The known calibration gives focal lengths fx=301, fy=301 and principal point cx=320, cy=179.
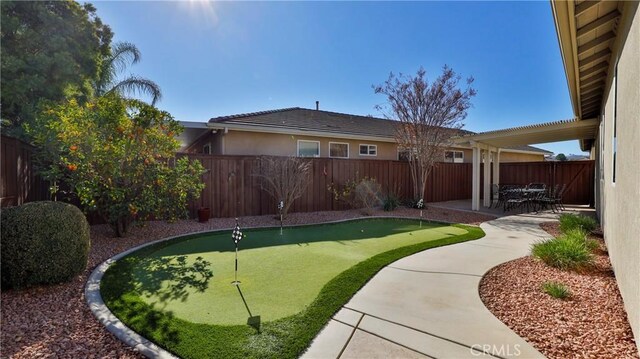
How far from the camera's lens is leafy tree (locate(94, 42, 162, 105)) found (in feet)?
48.2

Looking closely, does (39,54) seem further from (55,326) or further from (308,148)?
(55,326)

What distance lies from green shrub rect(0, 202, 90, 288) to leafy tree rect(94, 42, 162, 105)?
12396 mm

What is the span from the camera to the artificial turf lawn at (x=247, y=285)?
9.78ft

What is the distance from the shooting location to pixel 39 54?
9328 millimetres

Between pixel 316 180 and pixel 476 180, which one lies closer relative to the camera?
pixel 316 180

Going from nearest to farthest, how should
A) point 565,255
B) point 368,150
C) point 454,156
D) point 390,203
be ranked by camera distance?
point 565,255 → point 390,203 → point 368,150 → point 454,156

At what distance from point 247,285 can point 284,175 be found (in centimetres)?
622

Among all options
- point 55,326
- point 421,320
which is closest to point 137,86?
point 55,326

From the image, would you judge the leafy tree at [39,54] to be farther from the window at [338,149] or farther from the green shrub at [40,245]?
the window at [338,149]

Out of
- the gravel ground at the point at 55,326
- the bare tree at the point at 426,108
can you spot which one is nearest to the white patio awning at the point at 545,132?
the bare tree at the point at 426,108

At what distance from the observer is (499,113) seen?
57.7 feet

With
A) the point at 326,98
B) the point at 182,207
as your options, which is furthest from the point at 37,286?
the point at 326,98

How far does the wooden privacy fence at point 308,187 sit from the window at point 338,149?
6.54 feet

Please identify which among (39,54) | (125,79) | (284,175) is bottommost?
(284,175)
